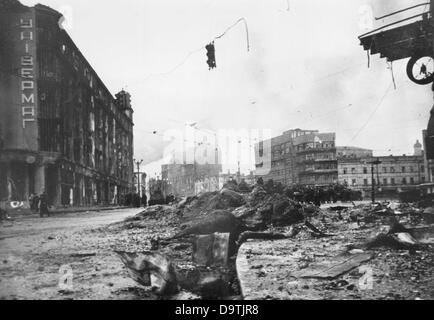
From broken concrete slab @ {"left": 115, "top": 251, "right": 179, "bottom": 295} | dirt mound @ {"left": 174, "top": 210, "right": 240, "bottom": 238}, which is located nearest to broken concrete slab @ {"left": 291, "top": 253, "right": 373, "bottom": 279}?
broken concrete slab @ {"left": 115, "top": 251, "right": 179, "bottom": 295}

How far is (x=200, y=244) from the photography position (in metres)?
6.37

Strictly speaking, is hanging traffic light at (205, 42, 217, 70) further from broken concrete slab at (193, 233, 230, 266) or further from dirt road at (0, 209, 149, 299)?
dirt road at (0, 209, 149, 299)

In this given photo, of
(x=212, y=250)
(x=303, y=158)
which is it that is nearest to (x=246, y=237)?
(x=212, y=250)

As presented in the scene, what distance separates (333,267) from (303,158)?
6766cm

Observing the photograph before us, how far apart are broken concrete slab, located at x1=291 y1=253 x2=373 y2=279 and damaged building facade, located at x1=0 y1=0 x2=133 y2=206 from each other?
1886 centimetres

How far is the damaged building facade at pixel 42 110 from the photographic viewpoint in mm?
22781

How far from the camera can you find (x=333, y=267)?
5.55 meters

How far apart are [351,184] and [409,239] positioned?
6426 cm

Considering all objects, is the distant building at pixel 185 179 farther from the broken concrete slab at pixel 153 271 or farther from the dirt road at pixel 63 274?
the broken concrete slab at pixel 153 271

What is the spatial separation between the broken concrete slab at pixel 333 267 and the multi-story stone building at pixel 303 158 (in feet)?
200
